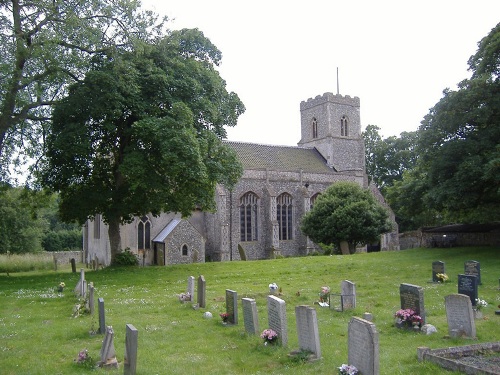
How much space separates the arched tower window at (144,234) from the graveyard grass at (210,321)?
13208mm

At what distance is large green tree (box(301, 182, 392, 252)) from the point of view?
115 feet

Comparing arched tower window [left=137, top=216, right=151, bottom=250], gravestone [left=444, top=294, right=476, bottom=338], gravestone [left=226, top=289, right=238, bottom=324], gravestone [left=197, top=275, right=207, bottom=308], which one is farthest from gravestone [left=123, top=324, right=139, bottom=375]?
arched tower window [left=137, top=216, right=151, bottom=250]

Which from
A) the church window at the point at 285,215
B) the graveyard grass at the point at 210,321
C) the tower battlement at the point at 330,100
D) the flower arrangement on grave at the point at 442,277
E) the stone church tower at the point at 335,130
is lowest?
the graveyard grass at the point at 210,321

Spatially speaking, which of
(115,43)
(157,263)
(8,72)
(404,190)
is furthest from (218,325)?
(157,263)

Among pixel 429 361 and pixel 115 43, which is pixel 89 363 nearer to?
pixel 429 361

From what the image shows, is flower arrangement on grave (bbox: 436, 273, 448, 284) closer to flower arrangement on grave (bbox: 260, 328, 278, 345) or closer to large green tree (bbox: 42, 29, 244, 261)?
flower arrangement on grave (bbox: 260, 328, 278, 345)

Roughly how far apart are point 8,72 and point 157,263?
1913 centimetres

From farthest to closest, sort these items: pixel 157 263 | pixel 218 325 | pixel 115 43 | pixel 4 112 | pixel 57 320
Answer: pixel 157 263 < pixel 115 43 < pixel 4 112 < pixel 57 320 < pixel 218 325

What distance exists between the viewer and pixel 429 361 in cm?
795

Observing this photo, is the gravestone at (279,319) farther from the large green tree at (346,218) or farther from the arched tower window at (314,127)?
the arched tower window at (314,127)

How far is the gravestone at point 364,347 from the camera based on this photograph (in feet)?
23.7

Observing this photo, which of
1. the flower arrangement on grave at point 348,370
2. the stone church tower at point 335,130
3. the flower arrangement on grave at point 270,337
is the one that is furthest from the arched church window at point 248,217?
the flower arrangement on grave at point 348,370

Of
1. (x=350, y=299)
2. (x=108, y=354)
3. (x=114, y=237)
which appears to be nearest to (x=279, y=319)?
(x=108, y=354)

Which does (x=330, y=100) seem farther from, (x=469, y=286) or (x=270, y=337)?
(x=270, y=337)
